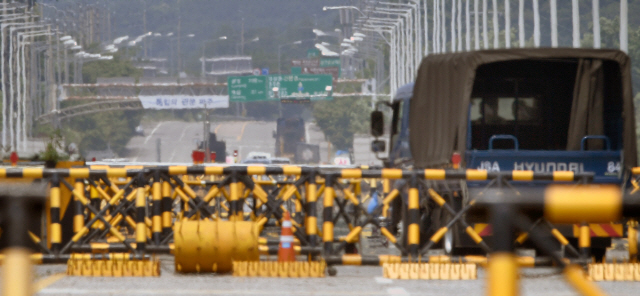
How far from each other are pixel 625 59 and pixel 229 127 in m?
149

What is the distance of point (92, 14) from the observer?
178000mm

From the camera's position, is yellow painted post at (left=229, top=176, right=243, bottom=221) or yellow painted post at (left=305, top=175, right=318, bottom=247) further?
yellow painted post at (left=229, top=176, right=243, bottom=221)

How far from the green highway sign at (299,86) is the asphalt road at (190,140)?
2878 cm

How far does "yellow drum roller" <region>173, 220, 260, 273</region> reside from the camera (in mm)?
10242

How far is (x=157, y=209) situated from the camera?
11.2 meters

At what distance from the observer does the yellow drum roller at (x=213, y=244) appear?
10.2 metres

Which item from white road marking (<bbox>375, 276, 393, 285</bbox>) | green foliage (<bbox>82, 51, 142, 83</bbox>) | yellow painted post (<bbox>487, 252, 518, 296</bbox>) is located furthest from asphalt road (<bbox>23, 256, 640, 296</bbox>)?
green foliage (<bbox>82, 51, 142, 83</bbox>)

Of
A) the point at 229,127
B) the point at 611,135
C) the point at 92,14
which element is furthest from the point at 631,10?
the point at 611,135

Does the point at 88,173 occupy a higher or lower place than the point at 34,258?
higher

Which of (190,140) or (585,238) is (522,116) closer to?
(585,238)

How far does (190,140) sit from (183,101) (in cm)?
5524

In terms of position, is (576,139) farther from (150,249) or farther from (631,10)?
(631,10)

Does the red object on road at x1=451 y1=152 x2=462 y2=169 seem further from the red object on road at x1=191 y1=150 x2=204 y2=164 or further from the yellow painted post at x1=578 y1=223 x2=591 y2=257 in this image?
the red object on road at x1=191 y1=150 x2=204 y2=164

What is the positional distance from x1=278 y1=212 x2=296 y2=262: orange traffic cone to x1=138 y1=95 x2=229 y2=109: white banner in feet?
260
